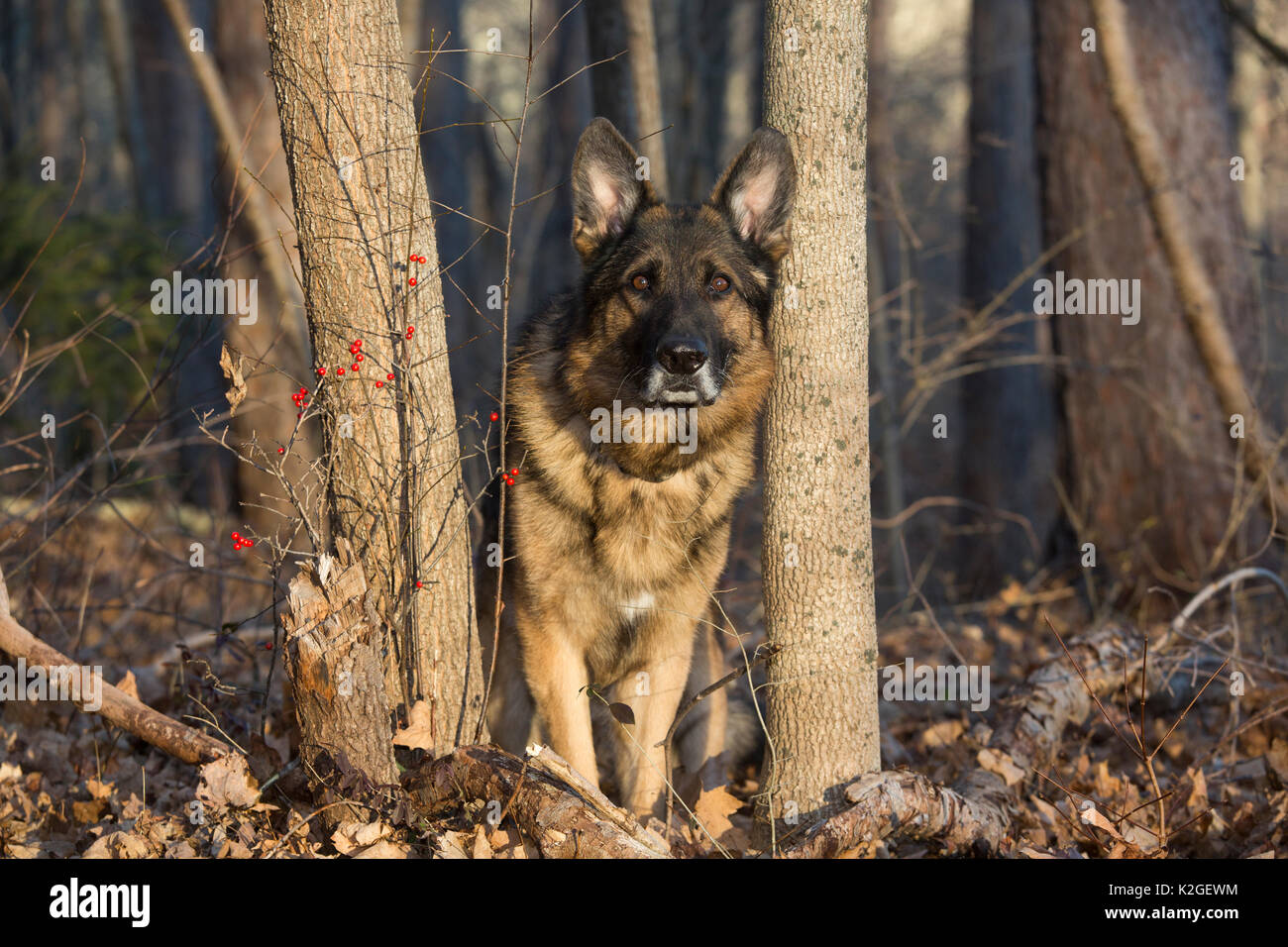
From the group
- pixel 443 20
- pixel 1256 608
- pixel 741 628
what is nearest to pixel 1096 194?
pixel 1256 608

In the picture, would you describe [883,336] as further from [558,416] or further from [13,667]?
[13,667]

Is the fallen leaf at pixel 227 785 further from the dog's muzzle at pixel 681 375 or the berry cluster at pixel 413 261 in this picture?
the dog's muzzle at pixel 681 375

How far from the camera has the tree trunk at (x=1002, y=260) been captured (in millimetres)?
12391

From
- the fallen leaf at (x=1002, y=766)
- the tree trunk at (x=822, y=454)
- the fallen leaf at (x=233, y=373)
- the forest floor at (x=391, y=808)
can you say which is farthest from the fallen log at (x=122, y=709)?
the fallen leaf at (x=1002, y=766)

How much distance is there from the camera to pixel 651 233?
4.46m

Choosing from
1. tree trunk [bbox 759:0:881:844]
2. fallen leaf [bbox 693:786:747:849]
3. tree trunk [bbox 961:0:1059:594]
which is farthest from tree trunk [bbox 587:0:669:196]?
tree trunk [bbox 961:0:1059:594]

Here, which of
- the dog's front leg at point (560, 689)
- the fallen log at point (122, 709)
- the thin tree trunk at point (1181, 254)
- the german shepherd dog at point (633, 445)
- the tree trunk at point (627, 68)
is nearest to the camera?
the fallen log at point (122, 709)

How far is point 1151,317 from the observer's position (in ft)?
24.5

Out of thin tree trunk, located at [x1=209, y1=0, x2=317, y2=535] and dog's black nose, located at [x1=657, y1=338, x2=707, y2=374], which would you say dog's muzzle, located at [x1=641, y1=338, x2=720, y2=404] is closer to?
dog's black nose, located at [x1=657, y1=338, x2=707, y2=374]

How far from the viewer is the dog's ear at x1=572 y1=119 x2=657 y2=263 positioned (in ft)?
14.4

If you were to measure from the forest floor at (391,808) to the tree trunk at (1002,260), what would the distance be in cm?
574

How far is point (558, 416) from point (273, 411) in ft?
19.5

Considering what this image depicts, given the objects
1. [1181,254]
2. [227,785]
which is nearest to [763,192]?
[227,785]

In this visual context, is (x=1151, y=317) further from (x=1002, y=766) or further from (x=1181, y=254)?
(x=1002, y=766)
